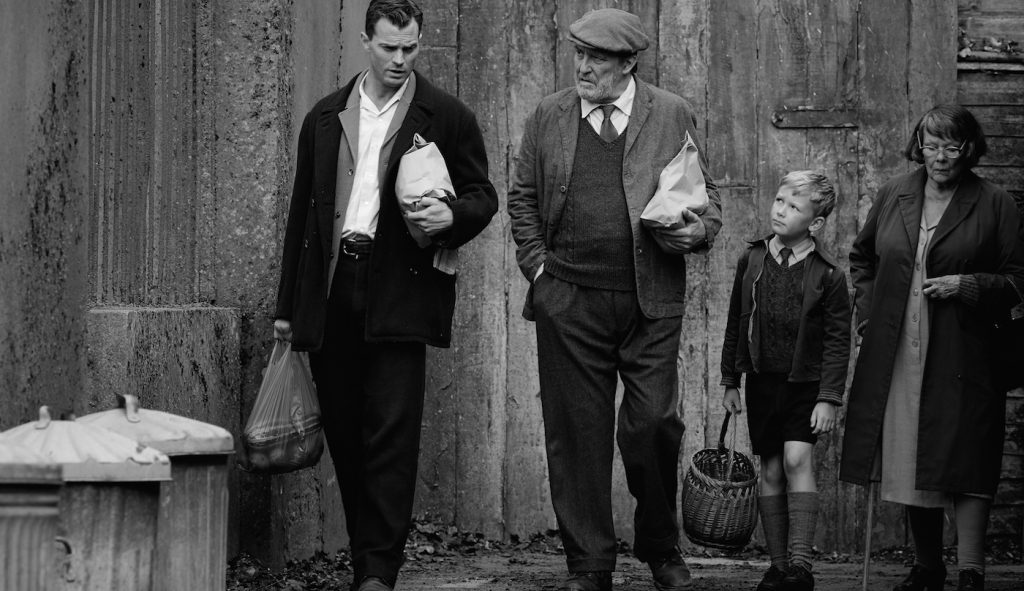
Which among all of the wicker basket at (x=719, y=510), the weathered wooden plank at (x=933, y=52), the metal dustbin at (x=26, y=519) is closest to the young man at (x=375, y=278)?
the wicker basket at (x=719, y=510)

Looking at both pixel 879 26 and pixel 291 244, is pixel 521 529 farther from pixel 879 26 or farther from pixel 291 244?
pixel 879 26

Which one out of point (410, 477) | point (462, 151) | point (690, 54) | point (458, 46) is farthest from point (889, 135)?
point (410, 477)

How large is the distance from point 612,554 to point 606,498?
8.1 inches

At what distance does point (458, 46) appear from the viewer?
277 inches

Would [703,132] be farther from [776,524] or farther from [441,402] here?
[776,524]

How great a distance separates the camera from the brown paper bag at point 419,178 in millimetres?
5137

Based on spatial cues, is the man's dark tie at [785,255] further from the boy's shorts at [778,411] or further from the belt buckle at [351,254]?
the belt buckle at [351,254]

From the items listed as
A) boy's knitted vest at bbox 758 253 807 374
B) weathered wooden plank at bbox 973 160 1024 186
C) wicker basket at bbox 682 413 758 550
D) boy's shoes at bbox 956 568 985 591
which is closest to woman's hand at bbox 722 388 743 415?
boy's knitted vest at bbox 758 253 807 374

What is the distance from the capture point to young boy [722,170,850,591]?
577cm

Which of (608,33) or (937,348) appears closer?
(608,33)

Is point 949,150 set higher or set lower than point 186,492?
higher

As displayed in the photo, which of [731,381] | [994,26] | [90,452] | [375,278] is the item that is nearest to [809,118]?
[994,26]

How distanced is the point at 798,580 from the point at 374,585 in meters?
1.64

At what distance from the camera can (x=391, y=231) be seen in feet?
17.3
